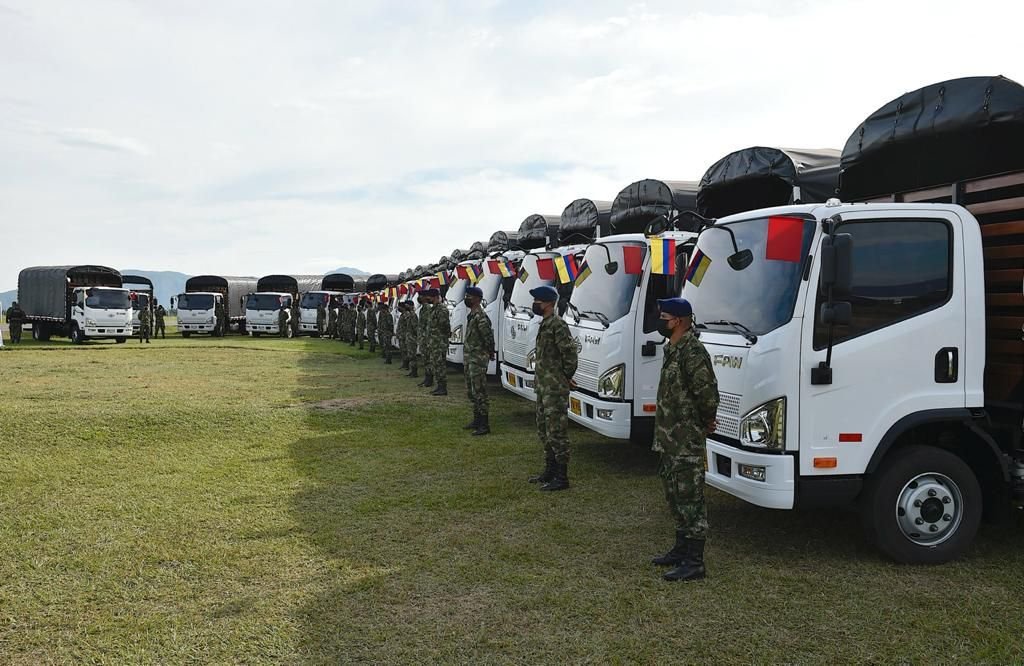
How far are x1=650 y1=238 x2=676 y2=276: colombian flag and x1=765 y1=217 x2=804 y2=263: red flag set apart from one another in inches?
58.7

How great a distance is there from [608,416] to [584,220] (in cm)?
535

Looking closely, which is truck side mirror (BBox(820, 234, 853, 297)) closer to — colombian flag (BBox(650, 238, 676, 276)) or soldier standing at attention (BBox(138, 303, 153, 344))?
colombian flag (BBox(650, 238, 676, 276))

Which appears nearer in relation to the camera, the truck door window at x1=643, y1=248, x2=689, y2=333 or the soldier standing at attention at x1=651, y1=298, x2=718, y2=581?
the soldier standing at attention at x1=651, y1=298, x2=718, y2=581

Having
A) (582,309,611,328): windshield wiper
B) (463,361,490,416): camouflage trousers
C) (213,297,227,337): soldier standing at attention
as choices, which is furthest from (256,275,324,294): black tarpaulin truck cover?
(582,309,611,328): windshield wiper

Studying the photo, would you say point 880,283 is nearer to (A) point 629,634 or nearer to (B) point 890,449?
(B) point 890,449

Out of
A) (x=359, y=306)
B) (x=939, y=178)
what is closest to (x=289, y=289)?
(x=359, y=306)

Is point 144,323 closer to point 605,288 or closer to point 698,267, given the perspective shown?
point 605,288

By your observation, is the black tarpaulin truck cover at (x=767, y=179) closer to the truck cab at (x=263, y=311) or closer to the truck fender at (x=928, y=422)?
the truck fender at (x=928, y=422)

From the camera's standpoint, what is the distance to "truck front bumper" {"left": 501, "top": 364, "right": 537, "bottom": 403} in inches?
362

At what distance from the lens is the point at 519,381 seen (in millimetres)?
9570

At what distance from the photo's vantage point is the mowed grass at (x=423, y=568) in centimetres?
376

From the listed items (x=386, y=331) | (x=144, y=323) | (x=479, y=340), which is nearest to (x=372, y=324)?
(x=386, y=331)

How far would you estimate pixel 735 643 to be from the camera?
12.3ft

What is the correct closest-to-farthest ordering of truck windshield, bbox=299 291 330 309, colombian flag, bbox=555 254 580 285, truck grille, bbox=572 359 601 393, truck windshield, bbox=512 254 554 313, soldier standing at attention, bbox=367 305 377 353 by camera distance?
truck grille, bbox=572 359 601 393
colombian flag, bbox=555 254 580 285
truck windshield, bbox=512 254 554 313
soldier standing at attention, bbox=367 305 377 353
truck windshield, bbox=299 291 330 309
